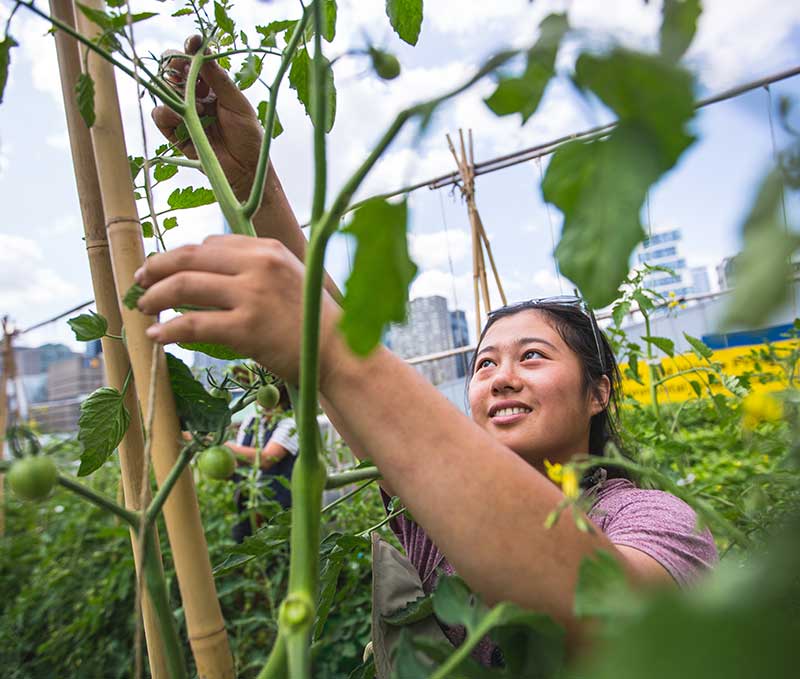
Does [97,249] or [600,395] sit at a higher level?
[97,249]

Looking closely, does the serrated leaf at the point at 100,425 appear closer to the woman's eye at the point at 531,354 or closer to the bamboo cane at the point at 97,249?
the bamboo cane at the point at 97,249

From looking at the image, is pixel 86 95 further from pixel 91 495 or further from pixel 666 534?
pixel 666 534

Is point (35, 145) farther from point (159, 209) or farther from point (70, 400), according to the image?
point (70, 400)

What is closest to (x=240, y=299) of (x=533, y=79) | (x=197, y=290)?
(x=197, y=290)

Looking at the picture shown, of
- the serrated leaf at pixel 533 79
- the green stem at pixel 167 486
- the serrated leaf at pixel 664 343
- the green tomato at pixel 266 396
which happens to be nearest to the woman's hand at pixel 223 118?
the green tomato at pixel 266 396

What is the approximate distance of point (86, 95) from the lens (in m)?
0.56

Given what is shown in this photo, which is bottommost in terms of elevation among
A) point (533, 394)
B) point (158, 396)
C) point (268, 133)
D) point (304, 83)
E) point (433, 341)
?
point (433, 341)

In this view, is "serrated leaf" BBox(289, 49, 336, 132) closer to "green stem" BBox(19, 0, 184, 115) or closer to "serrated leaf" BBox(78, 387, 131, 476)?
"green stem" BBox(19, 0, 184, 115)

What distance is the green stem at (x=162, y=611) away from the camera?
501 millimetres

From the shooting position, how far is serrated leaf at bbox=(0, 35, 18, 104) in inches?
20.2

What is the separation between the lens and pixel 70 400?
14.8ft

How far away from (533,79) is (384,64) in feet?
0.47

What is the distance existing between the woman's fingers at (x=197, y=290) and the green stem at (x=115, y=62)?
202 millimetres

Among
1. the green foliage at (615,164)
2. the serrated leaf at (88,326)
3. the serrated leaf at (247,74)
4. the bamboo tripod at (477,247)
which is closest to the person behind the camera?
the green foliage at (615,164)
